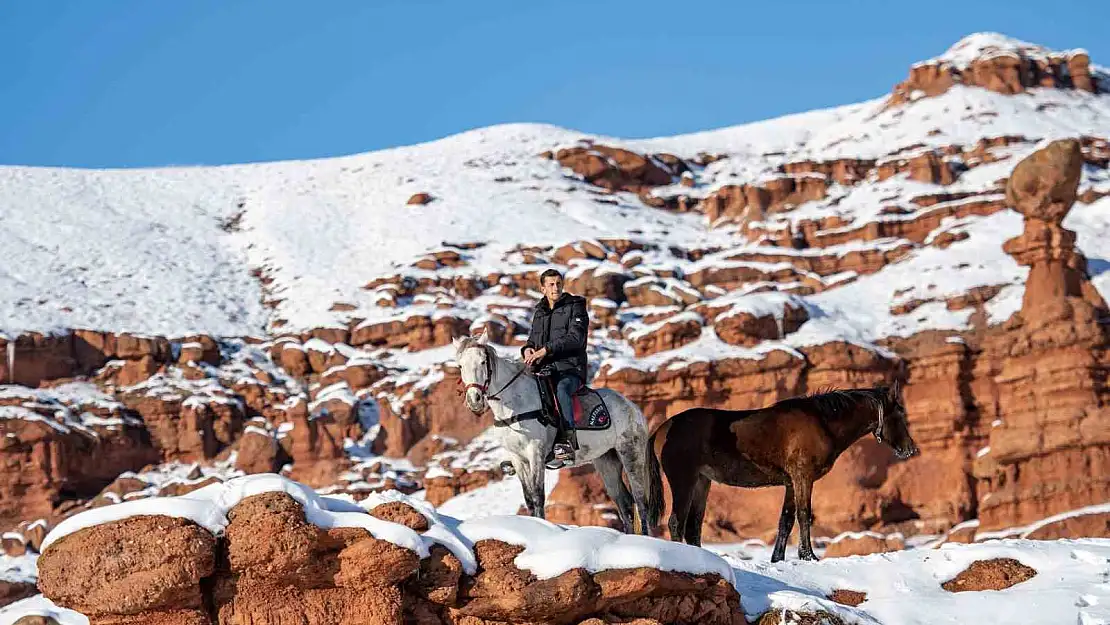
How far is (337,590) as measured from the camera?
11.5 metres

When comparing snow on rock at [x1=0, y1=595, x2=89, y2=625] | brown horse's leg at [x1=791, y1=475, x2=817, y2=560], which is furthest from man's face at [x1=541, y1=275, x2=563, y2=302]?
snow on rock at [x1=0, y1=595, x2=89, y2=625]

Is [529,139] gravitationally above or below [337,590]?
above

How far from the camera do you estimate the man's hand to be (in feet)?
49.8

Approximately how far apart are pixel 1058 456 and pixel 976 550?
30023 mm

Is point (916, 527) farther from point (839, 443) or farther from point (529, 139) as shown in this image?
point (529, 139)

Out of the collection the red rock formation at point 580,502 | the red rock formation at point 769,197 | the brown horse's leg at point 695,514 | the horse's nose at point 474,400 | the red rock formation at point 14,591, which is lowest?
the red rock formation at point 14,591

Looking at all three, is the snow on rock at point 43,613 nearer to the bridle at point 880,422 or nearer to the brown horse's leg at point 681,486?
the brown horse's leg at point 681,486

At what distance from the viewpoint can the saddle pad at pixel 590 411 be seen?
15.5m

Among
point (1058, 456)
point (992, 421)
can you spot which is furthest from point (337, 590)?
point (992, 421)

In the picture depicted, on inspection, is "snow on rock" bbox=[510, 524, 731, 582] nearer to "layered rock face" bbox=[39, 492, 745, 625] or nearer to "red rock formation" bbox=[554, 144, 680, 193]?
"layered rock face" bbox=[39, 492, 745, 625]

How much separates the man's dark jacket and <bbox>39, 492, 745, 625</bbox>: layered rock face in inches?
154

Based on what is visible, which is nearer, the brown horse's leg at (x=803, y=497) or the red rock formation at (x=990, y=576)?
the red rock formation at (x=990, y=576)

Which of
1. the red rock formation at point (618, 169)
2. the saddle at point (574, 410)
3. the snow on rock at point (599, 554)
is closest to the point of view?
the snow on rock at point (599, 554)

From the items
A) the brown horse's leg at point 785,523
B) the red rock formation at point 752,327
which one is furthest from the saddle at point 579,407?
the red rock formation at point 752,327
